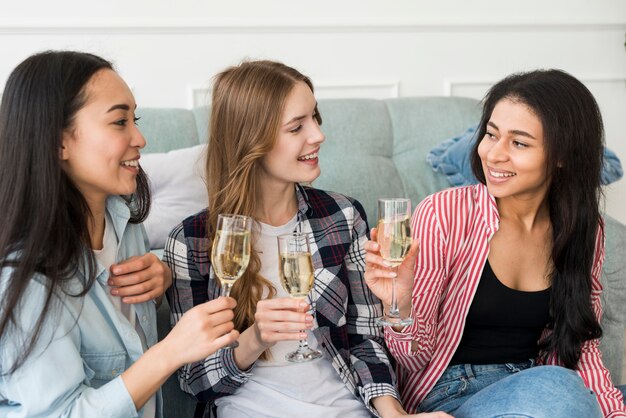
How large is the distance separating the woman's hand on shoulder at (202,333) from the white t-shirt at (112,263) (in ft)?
0.82

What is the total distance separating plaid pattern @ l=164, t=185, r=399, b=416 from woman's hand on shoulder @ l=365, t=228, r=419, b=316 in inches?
6.6

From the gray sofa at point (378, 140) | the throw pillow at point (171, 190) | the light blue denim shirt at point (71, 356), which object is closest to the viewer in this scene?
the light blue denim shirt at point (71, 356)

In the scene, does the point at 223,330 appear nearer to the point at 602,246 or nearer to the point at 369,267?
the point at 369,267

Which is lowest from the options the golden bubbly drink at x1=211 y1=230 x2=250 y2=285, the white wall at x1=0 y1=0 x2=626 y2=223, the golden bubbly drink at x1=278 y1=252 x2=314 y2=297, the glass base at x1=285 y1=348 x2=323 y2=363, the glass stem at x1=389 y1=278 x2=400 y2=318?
the glass base at x1=285 y1=348 x2=323 y2=363

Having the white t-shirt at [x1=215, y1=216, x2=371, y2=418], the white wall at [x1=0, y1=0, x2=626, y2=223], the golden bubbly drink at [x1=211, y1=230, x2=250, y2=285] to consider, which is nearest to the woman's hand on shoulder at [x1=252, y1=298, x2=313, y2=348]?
the golden bubbly drink at [x1=211, y1=230, x2=250, y2=285]

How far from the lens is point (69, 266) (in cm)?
146

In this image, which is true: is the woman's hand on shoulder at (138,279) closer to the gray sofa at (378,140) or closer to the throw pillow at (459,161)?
the gray sofa at (378,140)

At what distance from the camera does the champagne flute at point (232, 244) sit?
139 centimetres

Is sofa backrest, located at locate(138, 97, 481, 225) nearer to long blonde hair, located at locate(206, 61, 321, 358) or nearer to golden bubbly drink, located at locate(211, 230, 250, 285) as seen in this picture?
long blonde hair, located at locate(206, 61, 321, 358)

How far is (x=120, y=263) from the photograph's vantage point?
63.0 inches

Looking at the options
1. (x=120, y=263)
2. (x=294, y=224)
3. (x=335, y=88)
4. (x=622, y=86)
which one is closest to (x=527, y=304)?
(x=294, y=224)

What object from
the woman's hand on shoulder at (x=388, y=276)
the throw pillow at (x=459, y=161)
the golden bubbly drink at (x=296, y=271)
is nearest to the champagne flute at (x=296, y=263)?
the golden bubbly drink at (x=296, y=271)

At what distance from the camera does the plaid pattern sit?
69.9 inches

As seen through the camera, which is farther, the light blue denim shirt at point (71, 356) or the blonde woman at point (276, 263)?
the blonde woman at point (276, 263)
